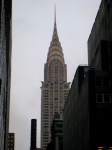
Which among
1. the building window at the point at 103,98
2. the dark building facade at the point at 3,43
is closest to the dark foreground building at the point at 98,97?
the building window at the point at 103,98

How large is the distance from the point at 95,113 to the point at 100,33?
27.6 meters

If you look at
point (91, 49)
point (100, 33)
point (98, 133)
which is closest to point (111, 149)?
point (98, 133)

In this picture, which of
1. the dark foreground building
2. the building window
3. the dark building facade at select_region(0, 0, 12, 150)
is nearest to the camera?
the dark building facade at select_region(0, 0, 12, 150)

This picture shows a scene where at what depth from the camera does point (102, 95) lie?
3533 inches

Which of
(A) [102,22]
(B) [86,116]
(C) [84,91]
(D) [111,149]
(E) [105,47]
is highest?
(A) [102,22]

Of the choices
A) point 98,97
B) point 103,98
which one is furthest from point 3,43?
point 103,98

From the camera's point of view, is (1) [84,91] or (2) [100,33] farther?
(2) [100,33]

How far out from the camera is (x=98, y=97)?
89.8 meters

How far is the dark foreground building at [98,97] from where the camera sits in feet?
283

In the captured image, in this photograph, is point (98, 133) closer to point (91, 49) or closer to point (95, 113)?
point (95, 113)

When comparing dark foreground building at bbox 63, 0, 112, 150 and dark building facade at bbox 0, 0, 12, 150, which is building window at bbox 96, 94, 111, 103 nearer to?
dark foreground building at bbox 63, 0, 112, 150

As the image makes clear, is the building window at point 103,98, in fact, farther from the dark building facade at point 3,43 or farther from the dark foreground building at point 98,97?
the dark building facade at point 3,43

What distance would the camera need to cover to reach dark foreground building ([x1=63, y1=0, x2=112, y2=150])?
283ft

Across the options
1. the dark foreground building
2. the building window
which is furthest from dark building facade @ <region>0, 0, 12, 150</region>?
the building window
